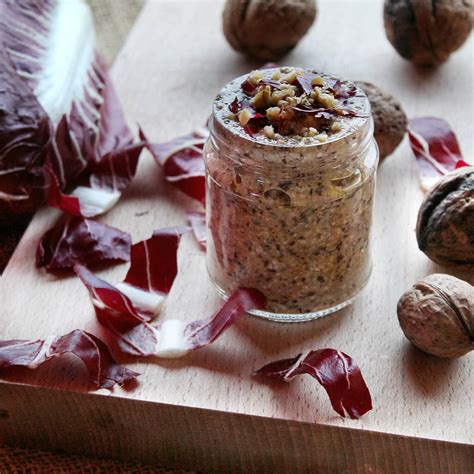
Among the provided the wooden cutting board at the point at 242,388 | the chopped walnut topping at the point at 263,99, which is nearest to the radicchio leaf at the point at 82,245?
the wooden cutting board at the point at 242,388

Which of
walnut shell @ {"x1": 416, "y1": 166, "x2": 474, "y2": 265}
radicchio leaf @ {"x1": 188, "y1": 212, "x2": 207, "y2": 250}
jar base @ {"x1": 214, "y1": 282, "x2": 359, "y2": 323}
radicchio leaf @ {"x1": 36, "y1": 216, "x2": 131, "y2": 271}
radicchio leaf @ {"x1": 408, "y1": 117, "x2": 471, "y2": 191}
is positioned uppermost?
walnut shell @ {"x1": 416, "y1": 166, "x2": 474, "y2": 265}

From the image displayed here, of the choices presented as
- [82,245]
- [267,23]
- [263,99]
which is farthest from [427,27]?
[82,245]

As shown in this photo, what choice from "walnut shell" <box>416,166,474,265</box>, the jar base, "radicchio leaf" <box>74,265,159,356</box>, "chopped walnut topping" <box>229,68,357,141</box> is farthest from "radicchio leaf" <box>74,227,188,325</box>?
"walnut shell" <box>416,166,474,265</box>

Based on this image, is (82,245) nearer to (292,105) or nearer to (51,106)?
(51,106)

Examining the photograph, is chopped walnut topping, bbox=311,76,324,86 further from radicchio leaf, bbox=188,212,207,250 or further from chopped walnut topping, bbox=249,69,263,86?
radicchio leaf, bbox=188,212,207,250

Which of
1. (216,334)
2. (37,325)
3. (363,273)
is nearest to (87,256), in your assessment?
(37,325)
